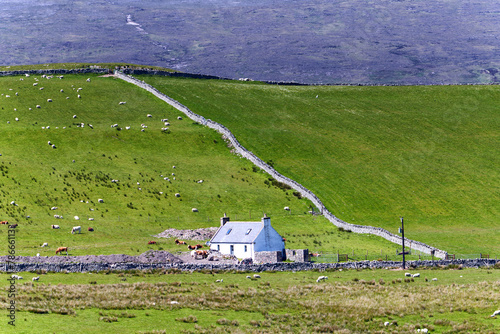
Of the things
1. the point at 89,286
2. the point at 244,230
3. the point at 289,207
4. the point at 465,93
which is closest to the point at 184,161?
the point at 289,207

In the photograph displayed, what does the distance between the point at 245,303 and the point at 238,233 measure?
2342 centimetres

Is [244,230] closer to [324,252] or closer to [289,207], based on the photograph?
[324,252]

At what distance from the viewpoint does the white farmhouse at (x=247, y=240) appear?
64.8 m

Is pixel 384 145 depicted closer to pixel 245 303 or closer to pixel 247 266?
pixel 247 266

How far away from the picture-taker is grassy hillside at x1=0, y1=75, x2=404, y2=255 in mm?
71875

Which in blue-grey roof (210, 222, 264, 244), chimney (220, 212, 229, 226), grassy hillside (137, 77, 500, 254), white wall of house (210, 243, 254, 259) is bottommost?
white wall of house (210, 243, 254, 259)

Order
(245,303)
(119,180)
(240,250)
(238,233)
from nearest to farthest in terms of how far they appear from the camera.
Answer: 1. (245,303)
2. (240,250)
3. (238,233)
4. (119,180)

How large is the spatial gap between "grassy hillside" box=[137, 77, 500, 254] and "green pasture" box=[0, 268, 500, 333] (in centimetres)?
2569

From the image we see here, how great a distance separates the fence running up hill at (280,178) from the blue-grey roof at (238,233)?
17.9 meters

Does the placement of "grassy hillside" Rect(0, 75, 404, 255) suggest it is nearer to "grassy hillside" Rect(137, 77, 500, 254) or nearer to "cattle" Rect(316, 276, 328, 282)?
"grassy hillside" Rect(137, 77, 500, 254)

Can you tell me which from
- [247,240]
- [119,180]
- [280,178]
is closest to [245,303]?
[247,240]

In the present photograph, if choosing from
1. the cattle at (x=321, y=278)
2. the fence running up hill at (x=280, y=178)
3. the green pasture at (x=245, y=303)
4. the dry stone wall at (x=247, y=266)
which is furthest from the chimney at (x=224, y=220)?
the cattle at (x=321, y=278)

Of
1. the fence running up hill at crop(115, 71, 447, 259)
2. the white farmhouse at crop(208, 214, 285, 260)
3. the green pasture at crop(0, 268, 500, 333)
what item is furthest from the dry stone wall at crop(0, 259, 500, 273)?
the fence running up hill at crop(115, 71, 447, 259)

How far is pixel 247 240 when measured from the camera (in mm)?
65188
